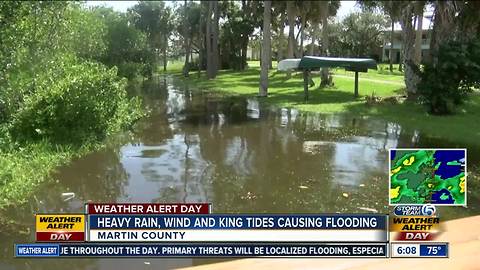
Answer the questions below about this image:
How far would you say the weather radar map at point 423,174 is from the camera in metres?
5.34

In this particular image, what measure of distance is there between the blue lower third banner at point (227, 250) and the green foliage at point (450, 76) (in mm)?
15152

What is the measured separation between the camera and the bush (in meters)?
12.1

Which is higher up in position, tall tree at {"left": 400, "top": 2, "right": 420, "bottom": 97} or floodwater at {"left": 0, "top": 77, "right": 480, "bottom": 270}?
tall tree at {"left": 400, "top": 2, "right": 420, "bottom": 97}

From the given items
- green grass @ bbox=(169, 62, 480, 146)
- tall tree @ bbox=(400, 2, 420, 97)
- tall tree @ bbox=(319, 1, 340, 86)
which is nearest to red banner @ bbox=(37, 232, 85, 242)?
green grass @ bbox=(169, 62, 480, 146)

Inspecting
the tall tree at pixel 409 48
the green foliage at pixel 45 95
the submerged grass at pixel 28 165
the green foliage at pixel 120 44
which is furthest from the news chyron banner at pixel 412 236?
the green foliage at pixel 120 44

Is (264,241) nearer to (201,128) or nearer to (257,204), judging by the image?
(257,204)

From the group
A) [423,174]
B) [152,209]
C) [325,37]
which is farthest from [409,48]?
[152,209]

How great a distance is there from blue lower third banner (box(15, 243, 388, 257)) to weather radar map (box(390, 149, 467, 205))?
0.59 meters

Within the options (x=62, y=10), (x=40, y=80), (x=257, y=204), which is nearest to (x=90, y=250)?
(x=257, y=204)

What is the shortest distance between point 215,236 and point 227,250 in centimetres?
19

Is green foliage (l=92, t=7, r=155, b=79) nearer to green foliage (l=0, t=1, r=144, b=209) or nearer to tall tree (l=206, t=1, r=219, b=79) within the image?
tall tree (l=206, t=1, r=219, b=79)

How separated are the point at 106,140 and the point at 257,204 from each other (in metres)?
6.56

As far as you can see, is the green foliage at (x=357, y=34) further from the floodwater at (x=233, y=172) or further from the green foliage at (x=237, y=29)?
the floodwater at (x=233, y=172)

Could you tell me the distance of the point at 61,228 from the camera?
593cm
